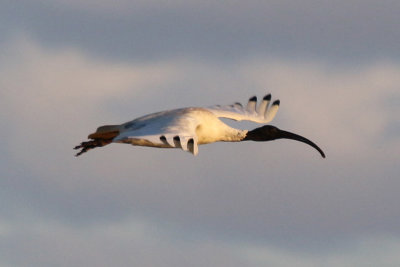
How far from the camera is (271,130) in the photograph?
119 ft

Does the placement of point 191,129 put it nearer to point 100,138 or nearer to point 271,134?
point 100,138

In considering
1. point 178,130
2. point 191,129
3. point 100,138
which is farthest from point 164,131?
point 100,138

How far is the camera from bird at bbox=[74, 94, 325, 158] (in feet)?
94.4

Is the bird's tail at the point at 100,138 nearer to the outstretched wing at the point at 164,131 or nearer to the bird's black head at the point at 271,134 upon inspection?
the outstretched wing at the point at 164,131

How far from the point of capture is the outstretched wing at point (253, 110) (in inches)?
1440

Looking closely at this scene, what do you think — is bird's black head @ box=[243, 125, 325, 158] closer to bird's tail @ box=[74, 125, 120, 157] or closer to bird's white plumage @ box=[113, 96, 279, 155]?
bird's white plumage @ box=[113, 96, 279, 155]

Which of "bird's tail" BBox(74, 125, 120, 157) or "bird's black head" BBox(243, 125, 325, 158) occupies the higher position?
"bird's black head" BBox(243, 125, 325, 158)

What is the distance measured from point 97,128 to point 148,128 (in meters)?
3.07

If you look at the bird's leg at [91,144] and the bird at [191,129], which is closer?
the bird at [191,129]

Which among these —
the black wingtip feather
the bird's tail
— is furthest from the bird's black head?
the bird's tail

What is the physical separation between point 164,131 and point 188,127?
1135 mm

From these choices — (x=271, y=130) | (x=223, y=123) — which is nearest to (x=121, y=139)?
(x=223, y=123)

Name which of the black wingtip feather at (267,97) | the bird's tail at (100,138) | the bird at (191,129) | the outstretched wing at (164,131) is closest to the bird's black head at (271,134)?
the bird at (191,129)

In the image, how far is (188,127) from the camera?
30.0m
